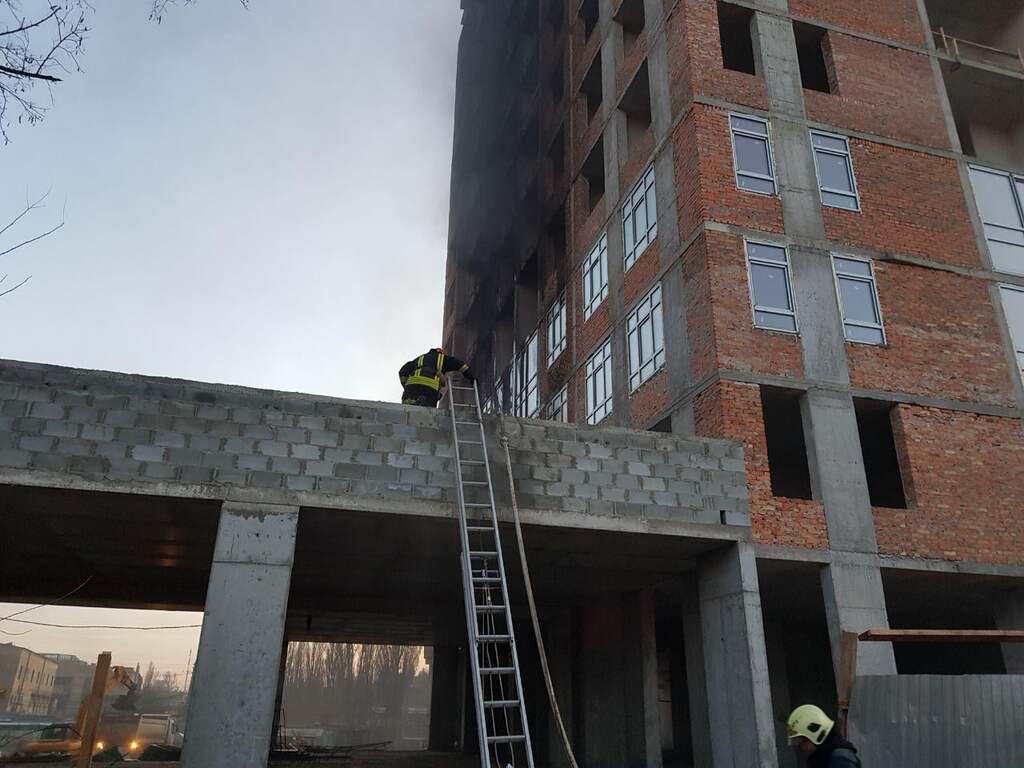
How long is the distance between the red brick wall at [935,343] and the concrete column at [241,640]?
29.7ft

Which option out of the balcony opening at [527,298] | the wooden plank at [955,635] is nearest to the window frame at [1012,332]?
the wooden plank at [955,635]

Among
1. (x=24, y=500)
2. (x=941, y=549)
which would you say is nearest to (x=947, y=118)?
(x=941, y=549)

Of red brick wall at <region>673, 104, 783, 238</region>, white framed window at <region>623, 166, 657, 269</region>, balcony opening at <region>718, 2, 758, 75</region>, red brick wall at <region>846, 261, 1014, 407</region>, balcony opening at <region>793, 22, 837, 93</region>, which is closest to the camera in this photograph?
red brick wall at <region>846, 261, 1014, 407</region>

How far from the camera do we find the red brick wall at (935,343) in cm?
1220

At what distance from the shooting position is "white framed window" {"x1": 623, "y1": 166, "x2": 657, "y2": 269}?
14.9m

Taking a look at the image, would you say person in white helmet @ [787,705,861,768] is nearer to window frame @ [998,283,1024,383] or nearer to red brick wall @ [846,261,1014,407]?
red brick wall @ [846,261,1014,407]

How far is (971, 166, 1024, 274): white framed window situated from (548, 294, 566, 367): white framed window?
942 centimetres

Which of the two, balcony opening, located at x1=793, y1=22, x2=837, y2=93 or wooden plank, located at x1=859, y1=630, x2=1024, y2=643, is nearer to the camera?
wooden plank, located at x1=859, y1=630, x2=1024, y2=643

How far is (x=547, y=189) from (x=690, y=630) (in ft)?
47.8

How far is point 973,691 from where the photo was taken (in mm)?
5891

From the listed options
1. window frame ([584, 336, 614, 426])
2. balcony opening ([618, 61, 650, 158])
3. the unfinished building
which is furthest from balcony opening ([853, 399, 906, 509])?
balcony opening ([618, 61, 650, 158])

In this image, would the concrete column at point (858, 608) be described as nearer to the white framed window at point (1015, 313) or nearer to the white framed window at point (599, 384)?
the white framed window at point (1015, 313)

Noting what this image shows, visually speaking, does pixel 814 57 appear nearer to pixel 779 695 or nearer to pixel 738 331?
pixel 738 331

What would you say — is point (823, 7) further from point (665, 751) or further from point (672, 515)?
point (665, 751)
